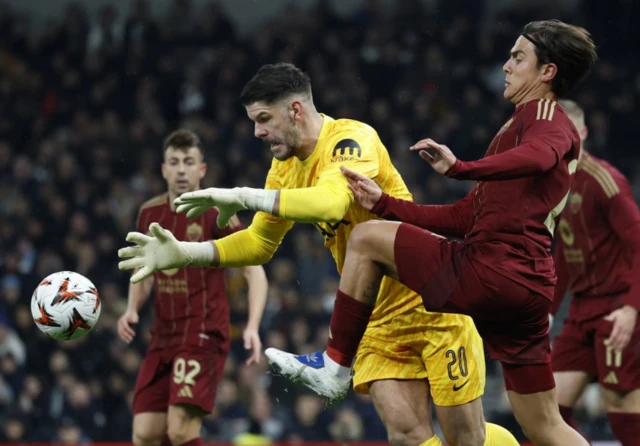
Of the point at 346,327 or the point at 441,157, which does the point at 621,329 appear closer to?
the point at 346,327

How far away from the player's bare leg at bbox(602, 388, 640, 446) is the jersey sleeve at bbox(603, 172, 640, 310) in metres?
0.59

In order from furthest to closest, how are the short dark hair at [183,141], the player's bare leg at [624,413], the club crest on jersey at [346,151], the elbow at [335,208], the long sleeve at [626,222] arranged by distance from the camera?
the short dark hair at [183,141], the player's bare leg at [624,413], the long sleeve at [626,222], the club crest on jersey at [346,151], the elbow at [335,208]

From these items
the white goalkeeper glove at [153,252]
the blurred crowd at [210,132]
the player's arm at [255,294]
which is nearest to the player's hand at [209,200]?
the white goalkeeper glove at [153,252]

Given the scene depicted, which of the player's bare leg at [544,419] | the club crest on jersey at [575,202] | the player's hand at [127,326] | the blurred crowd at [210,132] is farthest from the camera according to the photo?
the blurred crowd at [210,132]

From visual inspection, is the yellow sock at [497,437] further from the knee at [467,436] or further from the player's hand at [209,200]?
the player's hand at [209,200]

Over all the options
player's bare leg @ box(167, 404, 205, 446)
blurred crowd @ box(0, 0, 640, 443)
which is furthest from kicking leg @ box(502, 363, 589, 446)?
blurred crowd @ box(0, 0, 640, 443)

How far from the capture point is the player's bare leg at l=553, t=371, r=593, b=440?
636cm

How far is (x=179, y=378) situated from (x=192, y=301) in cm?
52

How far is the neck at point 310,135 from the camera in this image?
16.1 ft

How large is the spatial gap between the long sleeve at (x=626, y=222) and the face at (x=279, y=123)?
7.76 ft

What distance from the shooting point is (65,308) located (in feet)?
17.1

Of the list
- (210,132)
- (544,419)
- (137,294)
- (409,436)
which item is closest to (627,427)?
(544,419)

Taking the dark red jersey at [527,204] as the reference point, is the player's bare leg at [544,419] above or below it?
below

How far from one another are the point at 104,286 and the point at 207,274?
4.44 m
